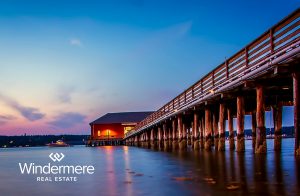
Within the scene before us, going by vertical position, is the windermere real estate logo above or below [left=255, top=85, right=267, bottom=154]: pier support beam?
below

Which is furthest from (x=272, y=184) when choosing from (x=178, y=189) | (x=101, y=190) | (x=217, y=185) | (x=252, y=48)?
(x=252, y=48)

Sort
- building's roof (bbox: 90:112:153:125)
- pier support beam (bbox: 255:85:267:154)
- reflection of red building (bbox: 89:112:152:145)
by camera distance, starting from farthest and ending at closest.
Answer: building's roof (bbox: 90:112:153:125) → reflection of red building (bbox: 89:112:152:145) → pier support beam (bbox: 255:85:267:154)

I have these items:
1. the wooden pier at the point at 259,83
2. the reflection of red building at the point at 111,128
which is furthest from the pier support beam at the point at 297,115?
the reflection of red building at the point at 111,128

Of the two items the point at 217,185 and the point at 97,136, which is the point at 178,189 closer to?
the point at 217,185

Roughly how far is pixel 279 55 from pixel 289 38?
79 cm

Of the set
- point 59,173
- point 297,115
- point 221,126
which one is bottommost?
point 59,173

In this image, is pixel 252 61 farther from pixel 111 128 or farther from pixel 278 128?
pixel 111 128

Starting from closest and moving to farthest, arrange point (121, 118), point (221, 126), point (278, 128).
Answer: point (221, 126) < point (278, 128) < point (121, 118)

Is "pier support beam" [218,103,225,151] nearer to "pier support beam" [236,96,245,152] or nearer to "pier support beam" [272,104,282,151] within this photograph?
"pier support beam" [236,96,245,152]

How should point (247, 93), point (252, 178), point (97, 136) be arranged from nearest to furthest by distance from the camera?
point (252, 178) < point (247, 93) < point (97, 136)

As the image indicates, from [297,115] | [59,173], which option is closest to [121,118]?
[297,115]

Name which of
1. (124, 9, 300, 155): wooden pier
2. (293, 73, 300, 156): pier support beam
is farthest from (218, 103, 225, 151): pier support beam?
(293, 73, 300, 156): pier support beam

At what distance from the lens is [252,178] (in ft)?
28.5

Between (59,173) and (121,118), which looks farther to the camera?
(121,118)
